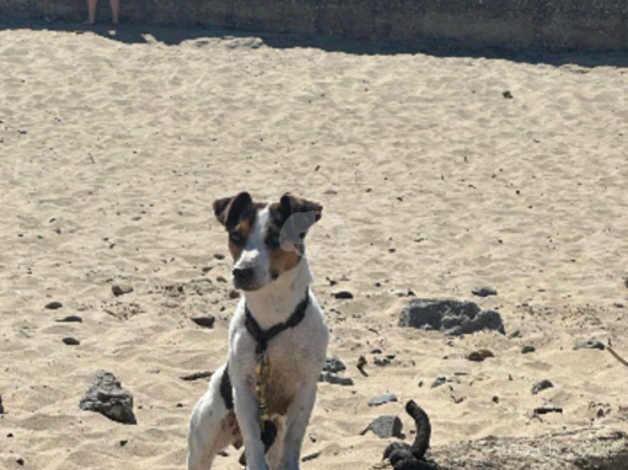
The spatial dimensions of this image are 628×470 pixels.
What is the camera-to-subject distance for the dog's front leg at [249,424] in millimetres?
5047

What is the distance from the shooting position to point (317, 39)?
18859 mm

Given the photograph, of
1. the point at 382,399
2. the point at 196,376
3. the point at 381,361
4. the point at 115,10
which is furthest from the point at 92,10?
the point at 382,399

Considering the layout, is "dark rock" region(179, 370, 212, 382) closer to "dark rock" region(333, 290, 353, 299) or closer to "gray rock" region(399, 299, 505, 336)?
"gray rock" region(399, 299, 505, 336)

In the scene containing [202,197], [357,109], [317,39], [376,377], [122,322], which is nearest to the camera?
[376,377]

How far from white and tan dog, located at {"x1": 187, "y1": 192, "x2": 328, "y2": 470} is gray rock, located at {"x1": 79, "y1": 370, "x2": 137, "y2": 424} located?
1.69m

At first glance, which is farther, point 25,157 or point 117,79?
point 117,79

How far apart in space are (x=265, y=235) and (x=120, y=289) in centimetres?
457

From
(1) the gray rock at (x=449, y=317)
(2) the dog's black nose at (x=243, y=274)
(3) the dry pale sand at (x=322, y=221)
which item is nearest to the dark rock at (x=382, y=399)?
(3) the dry pale sand at (x=322, y=221)

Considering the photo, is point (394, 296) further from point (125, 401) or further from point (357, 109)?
point (357, 109)

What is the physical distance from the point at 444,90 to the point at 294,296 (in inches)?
456

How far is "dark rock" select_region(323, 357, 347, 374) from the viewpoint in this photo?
7736 millimetres

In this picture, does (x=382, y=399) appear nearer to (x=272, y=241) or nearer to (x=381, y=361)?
(x=381, y=361)

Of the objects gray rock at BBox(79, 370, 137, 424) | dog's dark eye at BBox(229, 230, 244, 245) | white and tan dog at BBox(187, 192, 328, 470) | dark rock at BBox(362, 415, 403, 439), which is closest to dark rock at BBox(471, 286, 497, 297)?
dark rock at BBox(362, 415, 403, 439)

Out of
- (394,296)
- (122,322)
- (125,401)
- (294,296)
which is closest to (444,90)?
(394,296)
